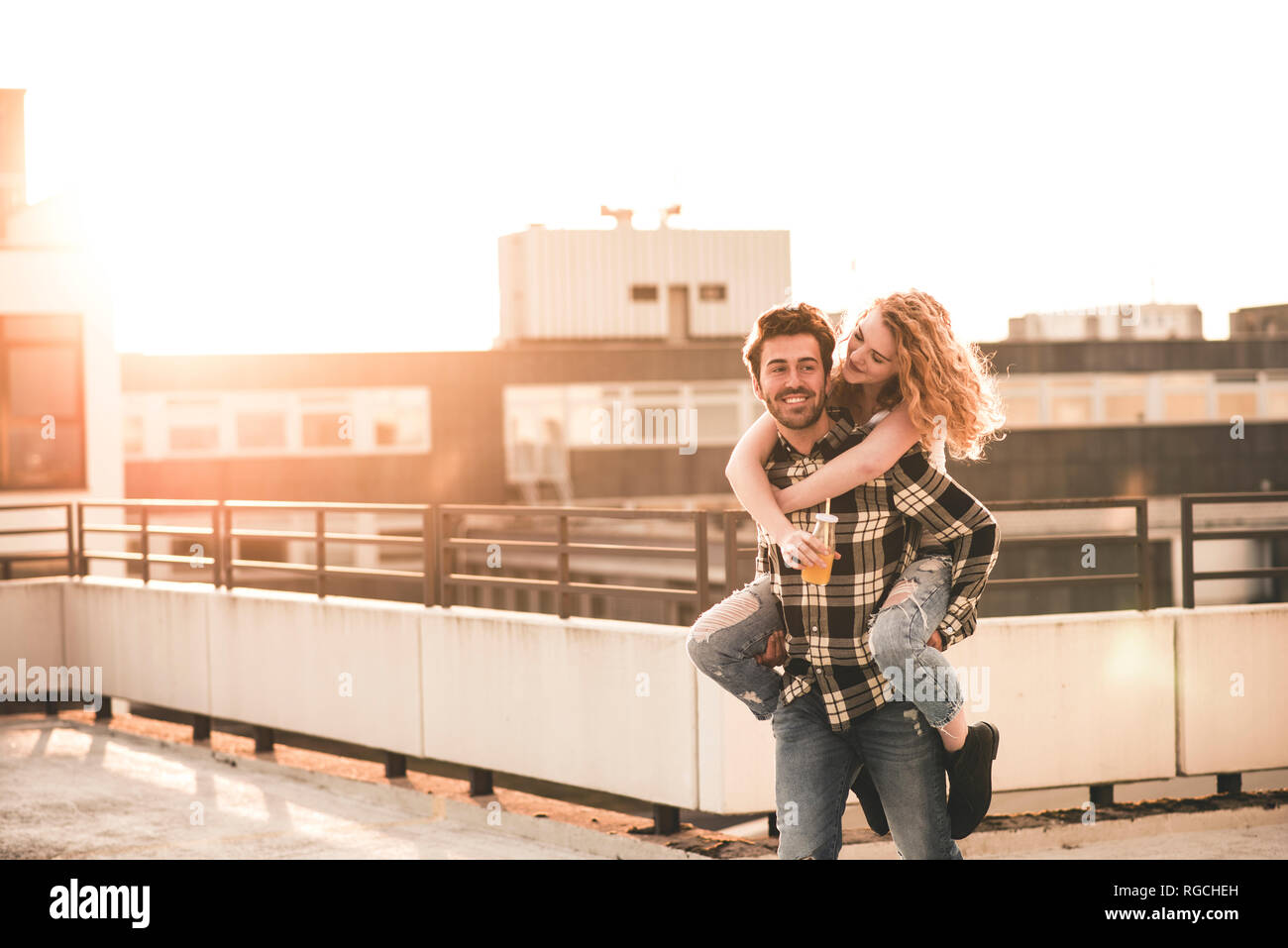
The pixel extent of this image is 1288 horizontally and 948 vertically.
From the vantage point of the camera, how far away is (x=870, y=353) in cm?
409

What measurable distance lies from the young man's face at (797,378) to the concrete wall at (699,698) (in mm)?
3658

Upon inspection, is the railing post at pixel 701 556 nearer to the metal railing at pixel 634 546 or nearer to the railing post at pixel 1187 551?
the metal railing at pixel 634 546

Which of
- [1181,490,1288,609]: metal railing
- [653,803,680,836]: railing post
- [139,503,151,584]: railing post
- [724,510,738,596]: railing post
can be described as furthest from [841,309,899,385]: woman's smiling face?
[139,503,151,584]: railing post

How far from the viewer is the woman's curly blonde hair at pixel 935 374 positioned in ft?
13.1

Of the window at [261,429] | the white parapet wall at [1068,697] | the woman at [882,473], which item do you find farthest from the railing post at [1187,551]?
the window at [261,429]

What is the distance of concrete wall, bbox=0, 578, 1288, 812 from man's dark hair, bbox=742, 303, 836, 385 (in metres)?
3.68

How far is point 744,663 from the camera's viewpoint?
4160mm

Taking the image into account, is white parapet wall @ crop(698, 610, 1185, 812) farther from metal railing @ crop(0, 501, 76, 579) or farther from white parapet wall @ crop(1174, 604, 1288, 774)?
metal railing @ crop(0, 501, 76, 579)

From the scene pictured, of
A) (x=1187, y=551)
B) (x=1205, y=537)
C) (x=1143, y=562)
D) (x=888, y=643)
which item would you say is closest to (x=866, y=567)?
(x=888, y=643)

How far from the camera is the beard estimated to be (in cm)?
405

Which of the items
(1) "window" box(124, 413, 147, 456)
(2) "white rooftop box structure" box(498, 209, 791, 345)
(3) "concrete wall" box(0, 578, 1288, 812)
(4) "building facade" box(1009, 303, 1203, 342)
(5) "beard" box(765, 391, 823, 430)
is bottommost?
(3) "concrete wall" box(0, 578, 1288, 812)
